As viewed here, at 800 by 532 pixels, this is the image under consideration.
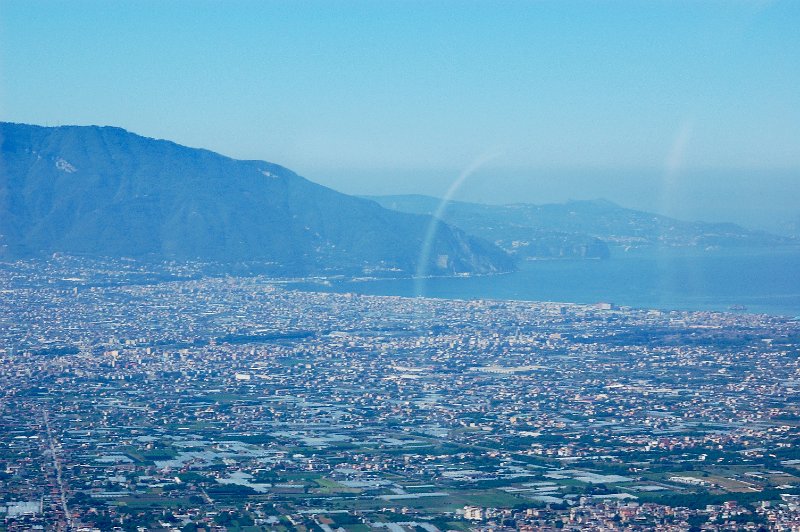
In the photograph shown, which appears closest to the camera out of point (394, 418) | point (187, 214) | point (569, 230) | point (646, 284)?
point (394, 418)

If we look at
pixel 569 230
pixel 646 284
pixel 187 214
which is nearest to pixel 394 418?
pixel 646 284

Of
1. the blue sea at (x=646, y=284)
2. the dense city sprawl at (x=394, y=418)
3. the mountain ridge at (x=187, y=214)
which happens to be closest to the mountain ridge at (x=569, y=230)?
the blue sea at (x=646, y=284)

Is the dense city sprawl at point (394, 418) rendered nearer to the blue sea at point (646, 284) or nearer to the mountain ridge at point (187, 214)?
the blue sea at point (646, 284)

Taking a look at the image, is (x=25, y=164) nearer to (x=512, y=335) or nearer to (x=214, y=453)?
(x=512, y=335)

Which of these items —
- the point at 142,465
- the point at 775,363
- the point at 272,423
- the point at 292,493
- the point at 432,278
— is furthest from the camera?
the point at 432,278

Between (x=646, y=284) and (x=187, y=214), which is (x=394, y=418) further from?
(x=187, y=214)

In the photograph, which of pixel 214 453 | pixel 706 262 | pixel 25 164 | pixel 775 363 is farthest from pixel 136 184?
pixel 214 453

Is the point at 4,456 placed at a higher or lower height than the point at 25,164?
lower
